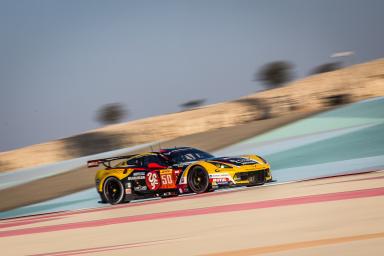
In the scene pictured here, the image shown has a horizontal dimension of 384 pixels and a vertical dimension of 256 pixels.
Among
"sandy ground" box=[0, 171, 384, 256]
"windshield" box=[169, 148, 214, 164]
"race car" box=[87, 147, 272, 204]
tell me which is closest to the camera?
"sandy ground" box=[0, 171, 384, 256]

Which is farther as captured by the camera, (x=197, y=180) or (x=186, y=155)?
(x=186, y=155)

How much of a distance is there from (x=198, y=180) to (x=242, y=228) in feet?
23.6

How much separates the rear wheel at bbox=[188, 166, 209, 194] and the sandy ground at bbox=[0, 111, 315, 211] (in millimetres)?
6159

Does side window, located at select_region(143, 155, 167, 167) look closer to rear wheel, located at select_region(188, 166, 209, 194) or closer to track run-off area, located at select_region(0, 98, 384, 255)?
rear wheel, located at select_region(188, 166, 209, 194)

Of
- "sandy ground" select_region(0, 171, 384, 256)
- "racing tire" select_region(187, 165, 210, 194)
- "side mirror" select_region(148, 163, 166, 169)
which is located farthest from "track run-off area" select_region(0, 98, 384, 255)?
"side mirror" select_region(148, 163, 166, 169)

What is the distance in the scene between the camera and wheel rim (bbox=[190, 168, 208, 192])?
14453mm

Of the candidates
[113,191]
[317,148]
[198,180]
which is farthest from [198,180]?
[317,148]

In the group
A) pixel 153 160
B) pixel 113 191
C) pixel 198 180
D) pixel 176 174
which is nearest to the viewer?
pixel 198 180

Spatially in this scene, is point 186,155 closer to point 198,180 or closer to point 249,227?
point 198,180

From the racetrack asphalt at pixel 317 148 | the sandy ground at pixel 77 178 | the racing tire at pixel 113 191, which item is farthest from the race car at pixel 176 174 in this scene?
the sandy ground at pixel 77 178

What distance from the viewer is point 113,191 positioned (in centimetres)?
1609

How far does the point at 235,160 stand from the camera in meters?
14.4

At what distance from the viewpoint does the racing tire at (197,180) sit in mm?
14445

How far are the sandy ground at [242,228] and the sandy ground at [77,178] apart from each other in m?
8.67
